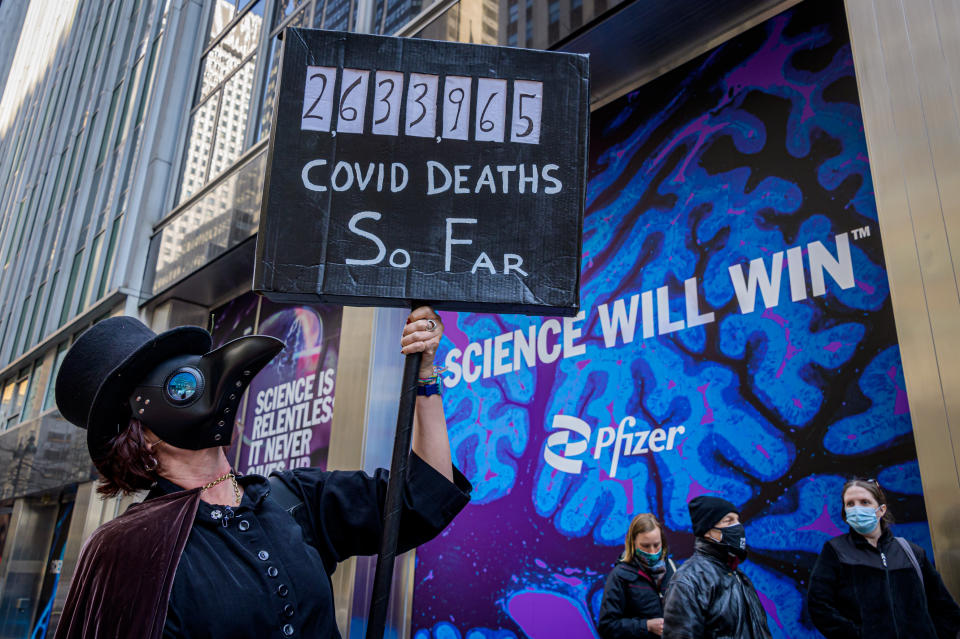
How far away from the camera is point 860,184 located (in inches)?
204

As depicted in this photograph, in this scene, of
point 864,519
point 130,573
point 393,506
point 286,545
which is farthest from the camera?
point 864,519

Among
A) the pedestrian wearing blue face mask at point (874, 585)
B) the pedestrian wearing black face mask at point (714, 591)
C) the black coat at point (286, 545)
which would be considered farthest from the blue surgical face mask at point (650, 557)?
Result: the black coat at point (286, 545)

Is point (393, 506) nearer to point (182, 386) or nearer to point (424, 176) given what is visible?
point (182, 386)

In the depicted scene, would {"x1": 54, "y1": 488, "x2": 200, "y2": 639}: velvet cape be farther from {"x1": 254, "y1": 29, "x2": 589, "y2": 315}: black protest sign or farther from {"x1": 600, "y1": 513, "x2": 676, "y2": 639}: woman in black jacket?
{"x1": 600, "y1": 513, "x2": 676, "y2": 639}: woman in black jacket

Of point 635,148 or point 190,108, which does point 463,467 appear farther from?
point 190,108

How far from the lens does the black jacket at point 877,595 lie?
370cm

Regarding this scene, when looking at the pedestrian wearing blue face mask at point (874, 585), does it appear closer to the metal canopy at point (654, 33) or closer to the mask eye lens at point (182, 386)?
the mask eye lens at point (182, 386)

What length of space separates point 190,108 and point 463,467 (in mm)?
9523

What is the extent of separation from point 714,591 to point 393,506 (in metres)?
2.65

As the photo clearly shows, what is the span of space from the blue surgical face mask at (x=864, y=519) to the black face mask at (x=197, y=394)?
325 cm

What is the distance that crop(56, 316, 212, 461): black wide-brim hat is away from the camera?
1.92 metres

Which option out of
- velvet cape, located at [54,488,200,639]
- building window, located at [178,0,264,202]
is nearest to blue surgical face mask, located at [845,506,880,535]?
velvet cape, located at [54,488,200,639]

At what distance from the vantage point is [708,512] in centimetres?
431

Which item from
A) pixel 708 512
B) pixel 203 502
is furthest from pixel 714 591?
pixel 203 502
